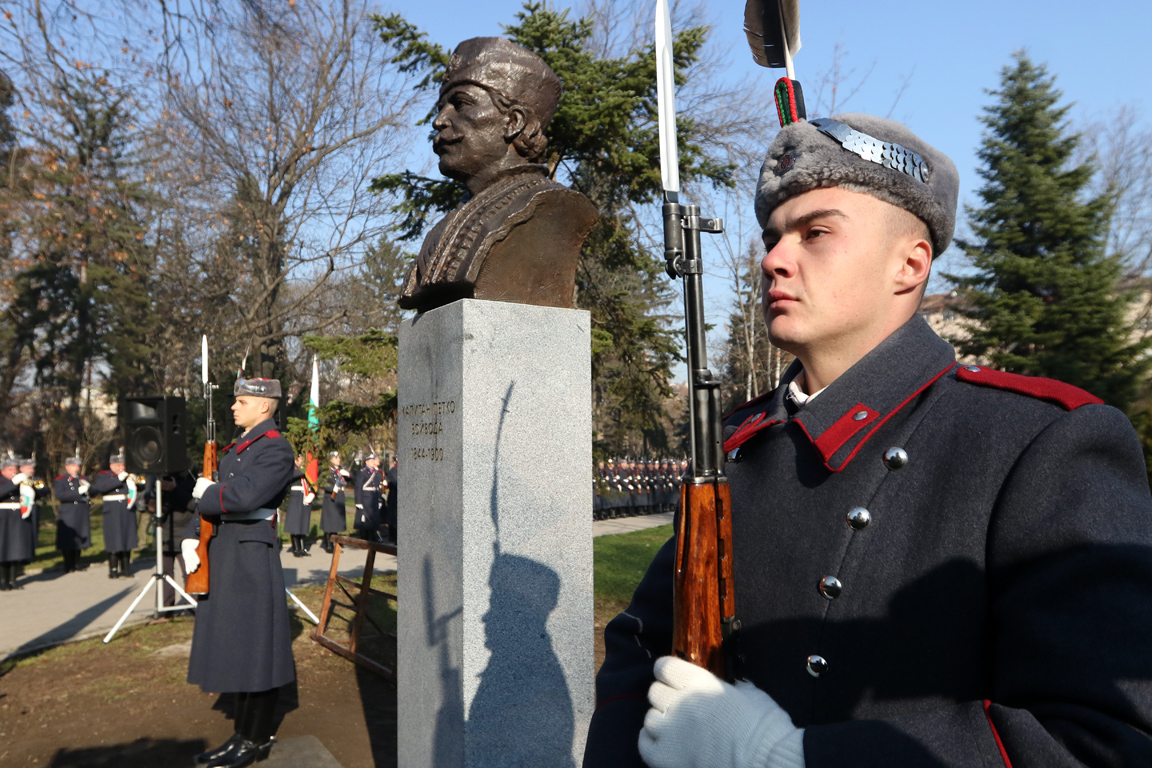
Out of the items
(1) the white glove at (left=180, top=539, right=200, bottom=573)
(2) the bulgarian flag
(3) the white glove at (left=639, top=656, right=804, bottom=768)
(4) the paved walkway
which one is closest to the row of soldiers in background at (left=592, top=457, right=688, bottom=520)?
(4) the paved walkway

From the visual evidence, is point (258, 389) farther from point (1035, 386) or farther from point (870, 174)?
point (1035, 386)

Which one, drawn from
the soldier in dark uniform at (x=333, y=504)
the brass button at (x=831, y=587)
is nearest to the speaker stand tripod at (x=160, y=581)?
the soldier in dark uniform at (x=333, y=504)

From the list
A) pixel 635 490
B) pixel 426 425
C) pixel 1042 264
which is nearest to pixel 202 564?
pixel 426 425

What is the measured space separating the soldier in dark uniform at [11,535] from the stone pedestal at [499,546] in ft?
36.1

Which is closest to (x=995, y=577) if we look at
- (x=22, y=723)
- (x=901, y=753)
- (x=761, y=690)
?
(x=901, y=753)

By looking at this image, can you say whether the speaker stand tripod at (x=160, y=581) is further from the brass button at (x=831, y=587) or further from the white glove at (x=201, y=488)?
the brass button at (x=831, y=587)

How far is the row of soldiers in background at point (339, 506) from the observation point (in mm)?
15391

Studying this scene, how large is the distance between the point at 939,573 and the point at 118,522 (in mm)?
14131

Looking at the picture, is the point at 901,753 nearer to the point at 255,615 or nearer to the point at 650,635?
the point at 650,635

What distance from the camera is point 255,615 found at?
201 inches

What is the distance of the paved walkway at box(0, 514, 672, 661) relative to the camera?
28.0ft

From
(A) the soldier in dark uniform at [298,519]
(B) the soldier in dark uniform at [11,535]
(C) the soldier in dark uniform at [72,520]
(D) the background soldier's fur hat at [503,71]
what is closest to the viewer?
(D) the background soldier's fur hat at [503,71]

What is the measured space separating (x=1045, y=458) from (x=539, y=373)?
2.82 meters

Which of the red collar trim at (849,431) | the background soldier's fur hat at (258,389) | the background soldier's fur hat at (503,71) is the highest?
the background soldier's fur hat at (503,71)
